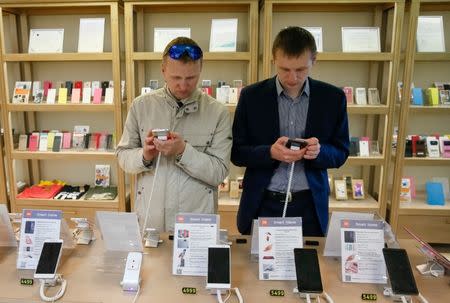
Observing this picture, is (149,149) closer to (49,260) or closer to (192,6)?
(49,260)

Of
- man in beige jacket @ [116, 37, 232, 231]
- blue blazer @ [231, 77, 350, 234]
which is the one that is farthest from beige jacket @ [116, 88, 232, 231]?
blue blazer @ [231, 77, 350, 234]

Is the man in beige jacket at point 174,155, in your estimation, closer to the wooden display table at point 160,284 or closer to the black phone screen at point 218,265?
the wooden display table at point 160,284

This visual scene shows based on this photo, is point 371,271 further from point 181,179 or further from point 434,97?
point 434,97

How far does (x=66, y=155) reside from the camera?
3281 millimetres

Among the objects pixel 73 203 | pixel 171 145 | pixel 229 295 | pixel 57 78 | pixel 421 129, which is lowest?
pixel 73 203

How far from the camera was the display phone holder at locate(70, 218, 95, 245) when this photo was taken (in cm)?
154

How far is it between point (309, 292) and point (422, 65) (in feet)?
9.49

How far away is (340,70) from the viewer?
11.2ft

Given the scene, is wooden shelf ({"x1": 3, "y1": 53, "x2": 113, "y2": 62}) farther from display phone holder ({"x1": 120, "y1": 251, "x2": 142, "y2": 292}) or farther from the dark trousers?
display phone holder ({"x1": 120, "y1": 251, "x2": 142, "y2": 292})

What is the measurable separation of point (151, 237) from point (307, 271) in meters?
0.65

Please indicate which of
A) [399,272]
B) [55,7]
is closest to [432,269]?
[399,272]

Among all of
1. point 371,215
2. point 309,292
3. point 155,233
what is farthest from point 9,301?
point 371,215

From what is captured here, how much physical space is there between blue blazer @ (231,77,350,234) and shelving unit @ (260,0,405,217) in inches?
54.4

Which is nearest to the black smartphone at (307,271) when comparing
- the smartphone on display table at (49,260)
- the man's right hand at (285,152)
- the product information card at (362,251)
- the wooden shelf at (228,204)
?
the product information card at (362,251)
